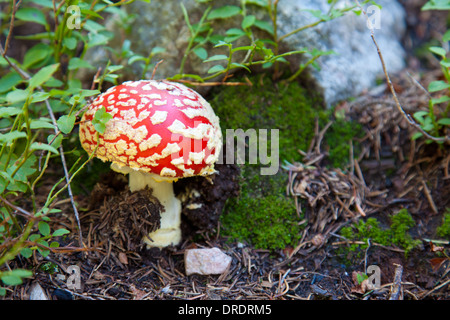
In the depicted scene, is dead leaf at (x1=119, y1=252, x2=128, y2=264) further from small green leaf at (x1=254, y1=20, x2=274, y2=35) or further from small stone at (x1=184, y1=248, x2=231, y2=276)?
small green leaf at (x1=254, y1=20, x2=274, y2=35)

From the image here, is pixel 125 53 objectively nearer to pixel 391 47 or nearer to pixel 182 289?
pixel 182 289

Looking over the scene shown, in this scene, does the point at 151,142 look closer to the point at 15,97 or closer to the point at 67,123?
the point at 67,123

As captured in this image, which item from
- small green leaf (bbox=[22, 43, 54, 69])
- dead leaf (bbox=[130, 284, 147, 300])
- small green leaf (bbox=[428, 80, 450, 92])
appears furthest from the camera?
small green leaf (bbox=[22, 43, 54, 69])

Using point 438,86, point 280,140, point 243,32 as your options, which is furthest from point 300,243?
point 243,32

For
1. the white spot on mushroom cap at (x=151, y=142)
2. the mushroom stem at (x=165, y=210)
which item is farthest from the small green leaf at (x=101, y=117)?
the mushroom stem at (x=165, y=210)

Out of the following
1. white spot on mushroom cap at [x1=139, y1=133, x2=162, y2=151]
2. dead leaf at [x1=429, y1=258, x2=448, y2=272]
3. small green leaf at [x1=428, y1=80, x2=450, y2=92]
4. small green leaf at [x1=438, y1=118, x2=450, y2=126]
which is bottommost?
dead leaf at [x1=429, y1=258, x2=448, y2=272]

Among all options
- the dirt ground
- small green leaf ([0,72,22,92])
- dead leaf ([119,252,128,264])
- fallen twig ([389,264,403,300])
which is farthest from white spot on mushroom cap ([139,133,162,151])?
fallen twig ([389,264,403,300])

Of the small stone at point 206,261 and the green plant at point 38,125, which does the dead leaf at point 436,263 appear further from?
the green plant at point 38,125
